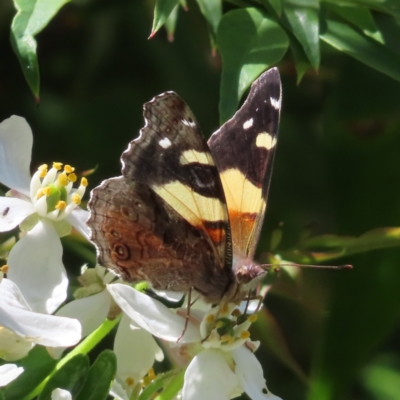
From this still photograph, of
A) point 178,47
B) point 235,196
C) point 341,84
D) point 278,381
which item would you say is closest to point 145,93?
point 178,47

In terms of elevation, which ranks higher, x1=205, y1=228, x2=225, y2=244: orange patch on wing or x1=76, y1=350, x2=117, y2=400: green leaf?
x1=205, y1=228, x2=225, y2=244: orange patch on wing

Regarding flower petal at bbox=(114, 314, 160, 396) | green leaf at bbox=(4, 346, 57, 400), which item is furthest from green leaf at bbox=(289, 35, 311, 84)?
green leaf at bbox=(4, 346, 57, 400)

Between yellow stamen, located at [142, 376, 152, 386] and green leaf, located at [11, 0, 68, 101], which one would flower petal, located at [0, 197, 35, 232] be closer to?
green leaf, located at [11, 0, 68, 101]

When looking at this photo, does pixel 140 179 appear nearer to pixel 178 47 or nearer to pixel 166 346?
pixel 166 346

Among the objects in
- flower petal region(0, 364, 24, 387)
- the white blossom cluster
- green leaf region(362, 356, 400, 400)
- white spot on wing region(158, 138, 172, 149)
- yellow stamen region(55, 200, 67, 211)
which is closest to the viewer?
flower petal region(0, 364, 24, 387)

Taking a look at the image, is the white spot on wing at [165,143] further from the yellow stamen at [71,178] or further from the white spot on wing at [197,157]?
the yellow stamen at [71,178]

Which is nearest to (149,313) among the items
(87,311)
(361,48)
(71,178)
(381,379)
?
(87,311)
